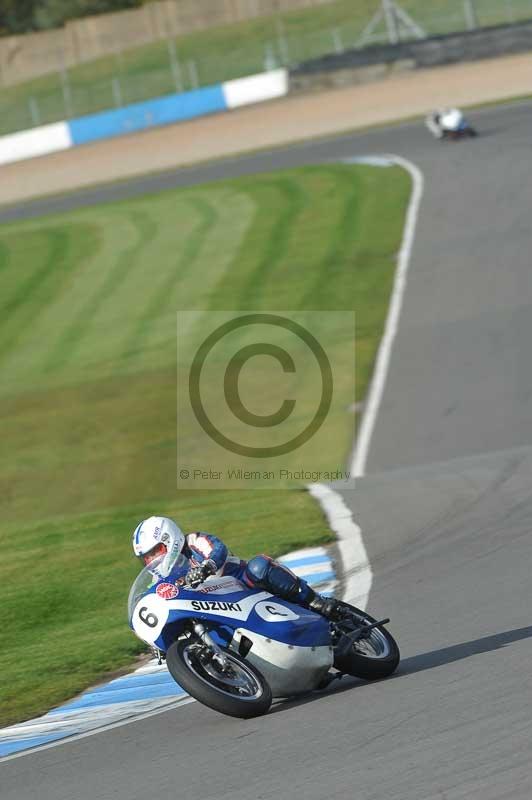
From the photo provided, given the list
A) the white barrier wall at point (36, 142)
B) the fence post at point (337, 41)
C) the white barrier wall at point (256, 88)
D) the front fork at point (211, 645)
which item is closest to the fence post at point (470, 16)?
the fence post at point (337, 41)

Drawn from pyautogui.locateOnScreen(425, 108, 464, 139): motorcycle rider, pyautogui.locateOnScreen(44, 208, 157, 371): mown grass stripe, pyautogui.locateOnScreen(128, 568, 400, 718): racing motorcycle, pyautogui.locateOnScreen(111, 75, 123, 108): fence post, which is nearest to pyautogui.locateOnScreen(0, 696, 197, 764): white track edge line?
pyautogui.locateOnScreen(128, 568, 400, 718): racing motorcycle

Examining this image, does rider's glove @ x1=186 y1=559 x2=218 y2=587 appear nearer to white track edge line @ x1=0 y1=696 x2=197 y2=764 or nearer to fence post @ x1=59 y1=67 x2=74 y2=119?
white track edge line @ x1=0 y1=696 x2=197 y2=764

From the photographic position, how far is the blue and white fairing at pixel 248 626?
682cm

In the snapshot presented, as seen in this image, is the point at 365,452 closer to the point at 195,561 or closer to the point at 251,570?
the point at 251,570

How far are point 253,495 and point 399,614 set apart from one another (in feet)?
18.8

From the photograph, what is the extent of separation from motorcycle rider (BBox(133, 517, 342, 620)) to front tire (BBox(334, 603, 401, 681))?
0.34 m

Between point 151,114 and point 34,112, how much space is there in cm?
695

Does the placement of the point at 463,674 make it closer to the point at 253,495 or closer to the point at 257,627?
the point at 257,627

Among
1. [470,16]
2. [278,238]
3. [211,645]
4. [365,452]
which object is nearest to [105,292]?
[278,238]

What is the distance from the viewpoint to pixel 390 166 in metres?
32.7

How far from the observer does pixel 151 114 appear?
47562 millimetres

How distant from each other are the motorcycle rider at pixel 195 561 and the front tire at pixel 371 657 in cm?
34

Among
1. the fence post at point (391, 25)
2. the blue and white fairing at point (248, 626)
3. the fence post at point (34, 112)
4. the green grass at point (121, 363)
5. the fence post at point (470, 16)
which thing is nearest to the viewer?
the blue and white fairing at point (248, 626)

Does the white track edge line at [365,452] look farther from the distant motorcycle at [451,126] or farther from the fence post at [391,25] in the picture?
the fence post at [391,25]
